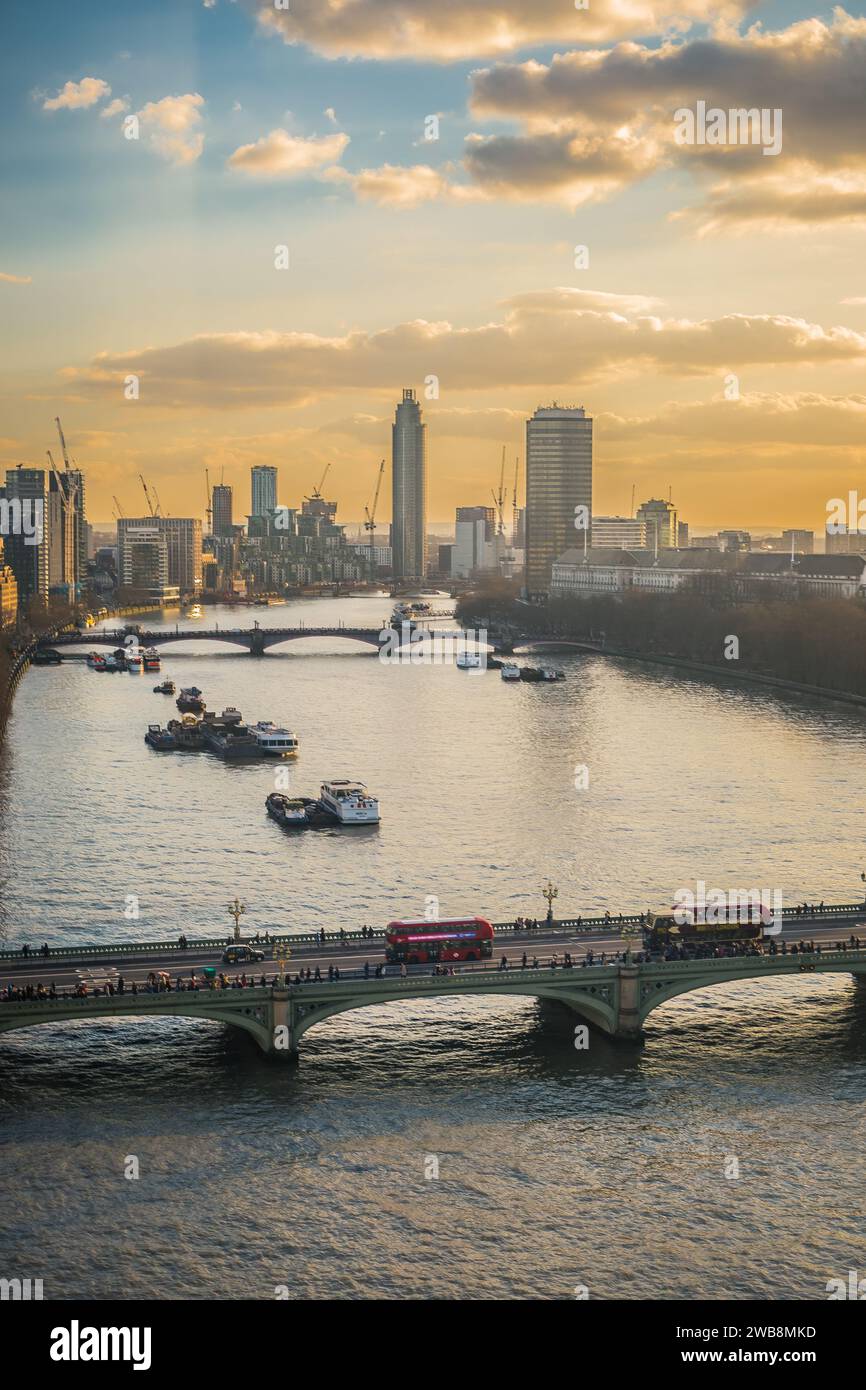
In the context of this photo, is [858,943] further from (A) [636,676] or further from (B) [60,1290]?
(A) [636,676]

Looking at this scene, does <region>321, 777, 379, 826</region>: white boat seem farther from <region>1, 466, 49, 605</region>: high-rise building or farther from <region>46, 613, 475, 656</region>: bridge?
<region>1, 466, 49, 605</region>: high-rise building

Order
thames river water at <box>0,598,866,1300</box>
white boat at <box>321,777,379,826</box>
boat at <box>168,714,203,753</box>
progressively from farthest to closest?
boat at <box>168,714,203,753</box> < white boat at <box>321,777,379,826</box> < thames river water at <box>0,598,866,1300</box>

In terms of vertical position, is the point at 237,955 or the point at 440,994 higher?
the point at 237,955

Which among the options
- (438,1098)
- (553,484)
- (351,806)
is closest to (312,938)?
(438,1098)

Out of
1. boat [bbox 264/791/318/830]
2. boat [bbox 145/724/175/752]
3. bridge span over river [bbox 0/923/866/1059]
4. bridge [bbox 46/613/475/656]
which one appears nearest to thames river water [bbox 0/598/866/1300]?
bridge span over river [bbox 0/923/866/1059]

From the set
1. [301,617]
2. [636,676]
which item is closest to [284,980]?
[636,676]

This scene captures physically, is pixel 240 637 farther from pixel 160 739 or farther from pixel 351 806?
pixel 351 806
